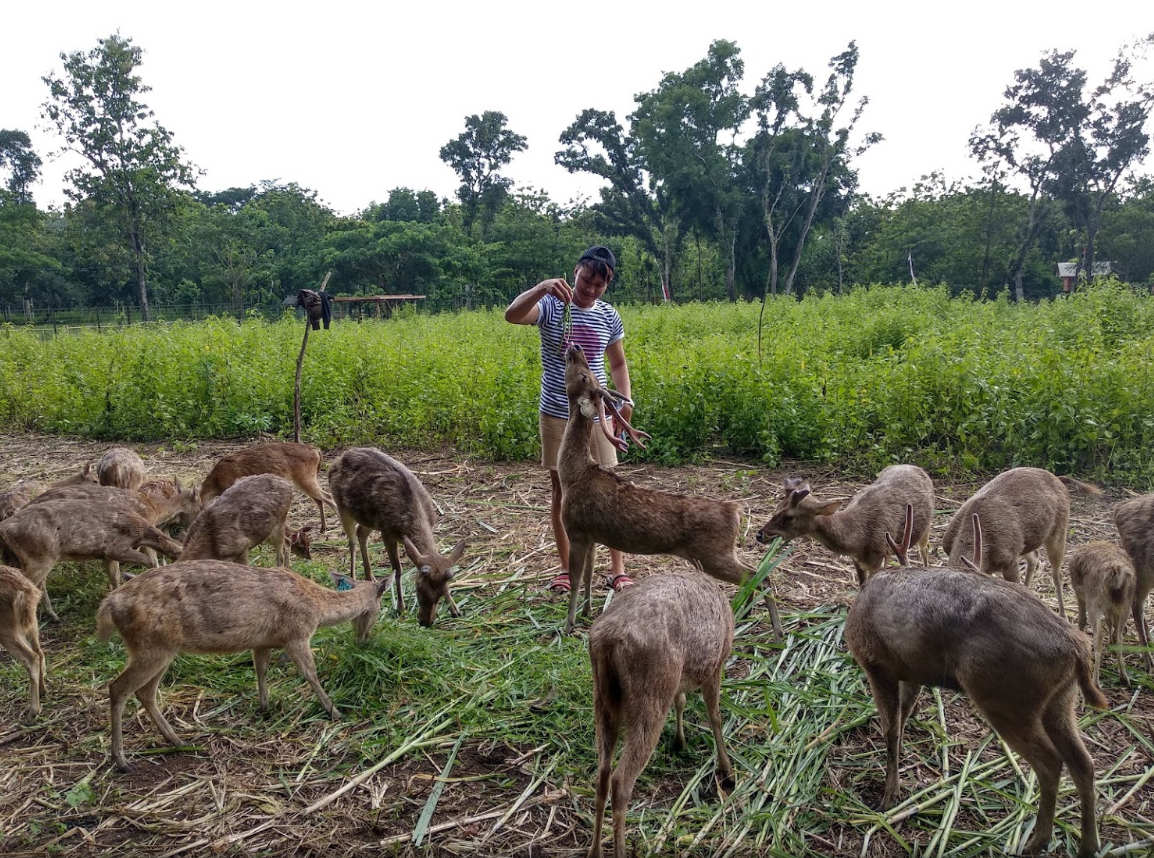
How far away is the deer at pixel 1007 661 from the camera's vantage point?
2945mm

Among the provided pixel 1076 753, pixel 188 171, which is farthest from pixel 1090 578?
pixel 188 171

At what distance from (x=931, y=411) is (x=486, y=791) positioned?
7.35 metres

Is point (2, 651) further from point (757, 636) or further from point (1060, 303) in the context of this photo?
point (1060, 303)

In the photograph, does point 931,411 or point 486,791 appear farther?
point 931,411

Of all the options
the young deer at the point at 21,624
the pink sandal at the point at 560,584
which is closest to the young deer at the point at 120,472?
the young deer at the point at 21,624

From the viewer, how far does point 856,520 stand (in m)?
5.62

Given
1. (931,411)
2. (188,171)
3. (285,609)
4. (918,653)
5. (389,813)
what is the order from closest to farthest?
(918,653) → (389,813) → (285,609) → (931,411) → (188,171)

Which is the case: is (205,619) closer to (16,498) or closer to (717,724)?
(717,724)

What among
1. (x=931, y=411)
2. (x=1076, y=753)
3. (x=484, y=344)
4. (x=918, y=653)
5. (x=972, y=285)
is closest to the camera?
(x=1076, y=753)

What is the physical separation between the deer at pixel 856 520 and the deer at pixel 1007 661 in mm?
2012

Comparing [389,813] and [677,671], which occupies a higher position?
[677,671]

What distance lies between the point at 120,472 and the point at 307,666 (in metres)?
4.86

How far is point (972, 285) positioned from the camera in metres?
40.8

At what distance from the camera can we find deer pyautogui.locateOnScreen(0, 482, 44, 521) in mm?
6523
